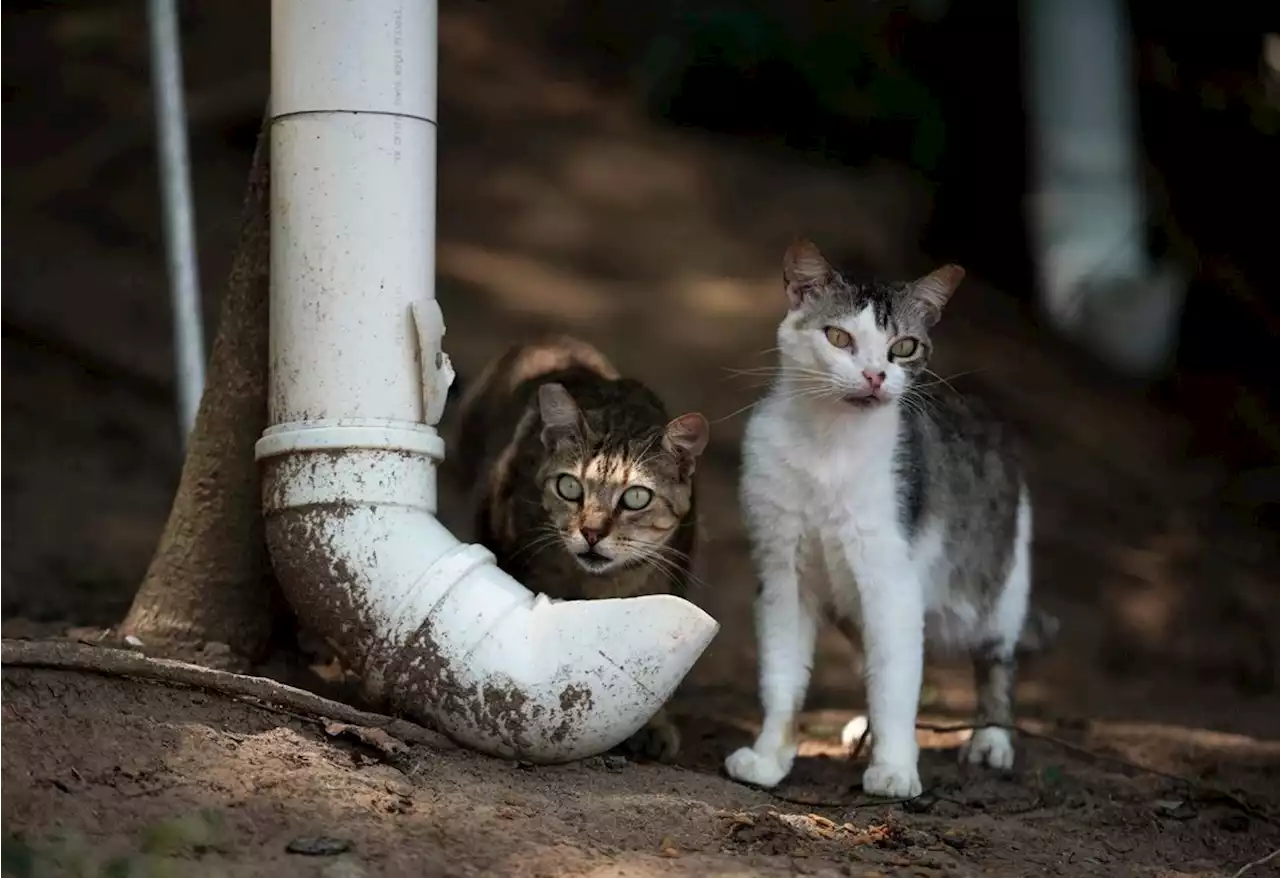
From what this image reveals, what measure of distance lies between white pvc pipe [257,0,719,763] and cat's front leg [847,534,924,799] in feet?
1.77

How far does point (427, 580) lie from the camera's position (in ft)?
9.96

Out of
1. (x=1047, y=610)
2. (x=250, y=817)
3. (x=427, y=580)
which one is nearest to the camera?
(x=250, y=817)

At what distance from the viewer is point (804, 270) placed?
352 cm

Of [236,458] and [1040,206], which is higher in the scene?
[1040,206]

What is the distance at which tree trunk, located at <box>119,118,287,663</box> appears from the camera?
3477 mm

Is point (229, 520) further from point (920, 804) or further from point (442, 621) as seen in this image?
point (920, 804)

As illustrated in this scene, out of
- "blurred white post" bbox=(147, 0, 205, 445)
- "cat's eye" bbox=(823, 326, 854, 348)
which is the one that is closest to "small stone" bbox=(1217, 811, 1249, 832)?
"cat's eye" bbox=(823, 326, 854, 348)

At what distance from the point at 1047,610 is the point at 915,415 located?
7.44ft

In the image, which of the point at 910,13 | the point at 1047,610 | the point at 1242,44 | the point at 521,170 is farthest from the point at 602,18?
the point at 1047,610

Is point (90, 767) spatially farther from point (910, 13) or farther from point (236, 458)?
point (910, 13)

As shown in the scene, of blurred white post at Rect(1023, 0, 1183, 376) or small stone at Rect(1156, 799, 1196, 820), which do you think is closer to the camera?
small stone at Rect(1156, 799, 1196, 820)

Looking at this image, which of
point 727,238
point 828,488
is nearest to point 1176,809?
point 828,488

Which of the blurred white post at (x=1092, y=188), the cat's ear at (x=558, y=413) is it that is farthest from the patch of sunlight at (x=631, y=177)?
the cat's ear at (x=558, y=413)

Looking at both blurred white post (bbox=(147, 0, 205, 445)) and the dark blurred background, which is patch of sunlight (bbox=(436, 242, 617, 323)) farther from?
blurred white post (bbox=(147, 0, 205, 445))
